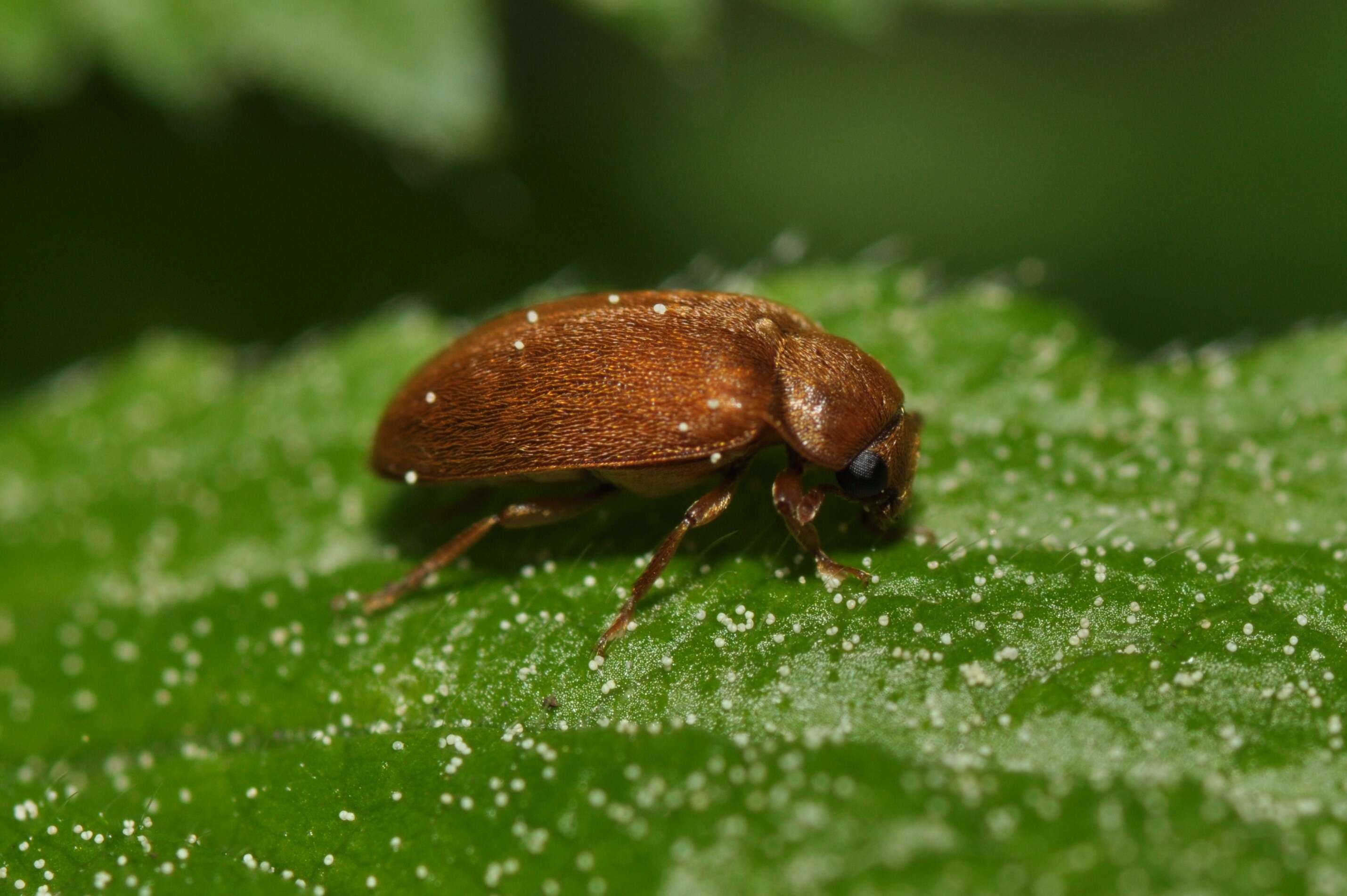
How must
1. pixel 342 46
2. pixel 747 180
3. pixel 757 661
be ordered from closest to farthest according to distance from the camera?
1. pixel 757 661
2. pixel 342 46
3. pixel 747 180

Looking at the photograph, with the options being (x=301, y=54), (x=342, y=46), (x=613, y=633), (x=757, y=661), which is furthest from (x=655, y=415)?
(x=301, y=54)

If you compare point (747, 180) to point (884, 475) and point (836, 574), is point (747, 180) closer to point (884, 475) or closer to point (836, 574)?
point (884, 475)

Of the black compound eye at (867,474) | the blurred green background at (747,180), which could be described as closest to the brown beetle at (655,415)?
the black compound eye at (867,474)

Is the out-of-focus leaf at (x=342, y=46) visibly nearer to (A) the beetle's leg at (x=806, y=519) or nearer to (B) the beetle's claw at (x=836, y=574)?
(A) the beetle's leg at (x=806, y=519)

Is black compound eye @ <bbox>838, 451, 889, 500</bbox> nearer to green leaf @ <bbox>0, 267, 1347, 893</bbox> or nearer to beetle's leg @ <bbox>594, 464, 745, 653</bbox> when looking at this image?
green leaf @ <bbox>0, 267, 1347, 893</bbox>

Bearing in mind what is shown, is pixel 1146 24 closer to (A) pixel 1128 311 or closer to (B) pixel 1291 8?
(B) pixel 1291 8

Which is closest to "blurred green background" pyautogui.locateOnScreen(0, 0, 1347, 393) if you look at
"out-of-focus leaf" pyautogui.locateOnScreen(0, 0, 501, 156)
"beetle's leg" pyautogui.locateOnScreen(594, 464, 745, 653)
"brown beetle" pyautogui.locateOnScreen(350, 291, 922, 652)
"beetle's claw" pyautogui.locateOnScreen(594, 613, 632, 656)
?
"out-of-focus leaf" pyautogui.locateOnScreen(0, 0, 501, 156)
